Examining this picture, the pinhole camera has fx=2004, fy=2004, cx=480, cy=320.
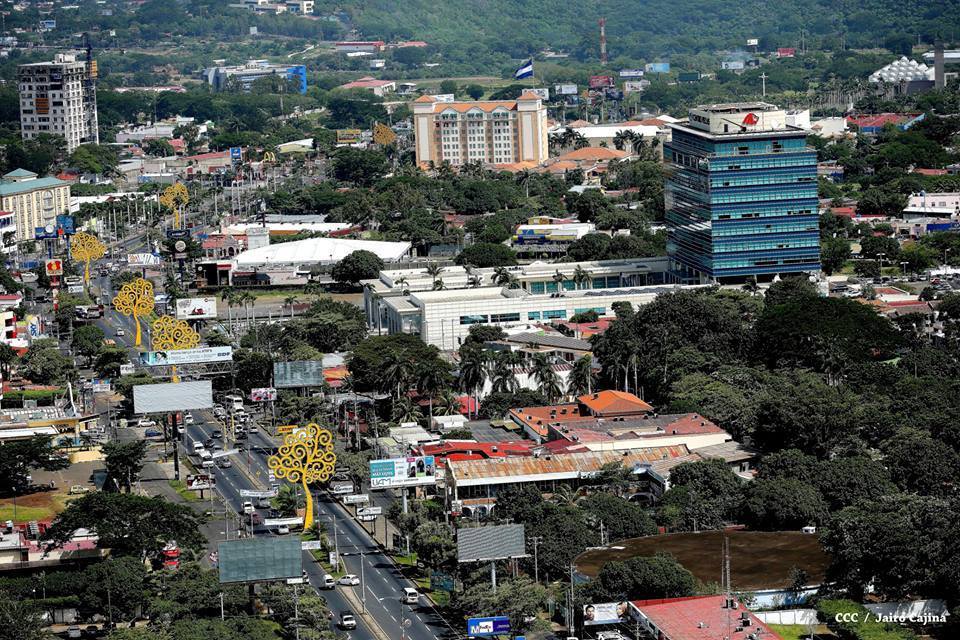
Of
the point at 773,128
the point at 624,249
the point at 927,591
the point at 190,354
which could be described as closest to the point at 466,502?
the point at 927,591

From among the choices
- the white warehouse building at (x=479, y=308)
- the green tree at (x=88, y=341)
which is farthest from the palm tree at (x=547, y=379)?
the green tree at (x=88, y=341)

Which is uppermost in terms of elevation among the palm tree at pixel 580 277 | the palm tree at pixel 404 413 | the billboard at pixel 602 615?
the palm tree at pixel 580 277

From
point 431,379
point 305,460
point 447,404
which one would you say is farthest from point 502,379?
point 305,460

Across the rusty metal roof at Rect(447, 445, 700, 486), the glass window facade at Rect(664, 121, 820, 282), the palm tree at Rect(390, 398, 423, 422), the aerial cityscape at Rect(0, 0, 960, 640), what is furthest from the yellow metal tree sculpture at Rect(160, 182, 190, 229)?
the rusty metal roof at Rect(447, 445, 700, 486)

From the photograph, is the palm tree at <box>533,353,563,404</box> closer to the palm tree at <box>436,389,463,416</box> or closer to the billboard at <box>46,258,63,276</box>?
the palm tree at <box>436,389,463,416</box>

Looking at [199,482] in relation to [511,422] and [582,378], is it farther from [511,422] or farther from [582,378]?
[582,378]

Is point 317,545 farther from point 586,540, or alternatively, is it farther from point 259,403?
point 259,403

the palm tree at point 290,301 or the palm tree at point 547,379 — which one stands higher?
the palm tree at point 290,301

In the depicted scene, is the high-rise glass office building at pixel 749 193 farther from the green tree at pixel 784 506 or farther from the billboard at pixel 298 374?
the green tree at pixel 784 506
